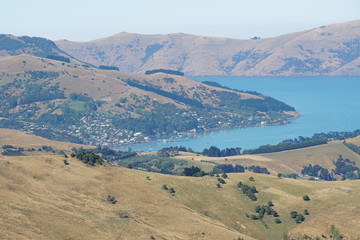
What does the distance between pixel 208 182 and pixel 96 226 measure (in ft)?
197

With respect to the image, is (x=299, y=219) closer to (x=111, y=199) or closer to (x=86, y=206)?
(x=111, y=199)

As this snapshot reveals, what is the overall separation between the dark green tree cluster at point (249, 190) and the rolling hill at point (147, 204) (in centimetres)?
124

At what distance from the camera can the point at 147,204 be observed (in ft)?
421

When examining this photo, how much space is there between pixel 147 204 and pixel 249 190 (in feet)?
129

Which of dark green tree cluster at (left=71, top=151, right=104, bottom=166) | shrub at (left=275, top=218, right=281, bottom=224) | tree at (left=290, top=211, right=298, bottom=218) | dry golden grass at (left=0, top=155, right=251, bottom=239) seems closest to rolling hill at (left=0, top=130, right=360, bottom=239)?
dry golden grass at (left=0, top=155, right=251, bottom=239)

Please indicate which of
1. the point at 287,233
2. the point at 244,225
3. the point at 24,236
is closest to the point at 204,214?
the point at 244,225

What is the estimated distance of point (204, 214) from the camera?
452ft

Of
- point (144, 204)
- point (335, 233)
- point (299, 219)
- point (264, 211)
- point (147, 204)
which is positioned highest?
point (144, 204)

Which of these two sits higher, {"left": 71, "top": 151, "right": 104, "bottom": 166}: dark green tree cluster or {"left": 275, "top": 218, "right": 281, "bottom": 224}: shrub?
{"left": 71, "top": 151, "right": 104, "bottom": 166}: dark green tree cluster

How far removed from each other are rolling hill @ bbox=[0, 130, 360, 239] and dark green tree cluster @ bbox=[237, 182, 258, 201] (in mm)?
1245

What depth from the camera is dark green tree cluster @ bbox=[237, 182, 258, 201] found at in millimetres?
153962

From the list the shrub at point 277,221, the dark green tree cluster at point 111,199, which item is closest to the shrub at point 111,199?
the dark green tree cluster at point 111,199

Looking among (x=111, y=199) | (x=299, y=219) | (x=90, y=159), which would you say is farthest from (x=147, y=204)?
(x=299, y=219)

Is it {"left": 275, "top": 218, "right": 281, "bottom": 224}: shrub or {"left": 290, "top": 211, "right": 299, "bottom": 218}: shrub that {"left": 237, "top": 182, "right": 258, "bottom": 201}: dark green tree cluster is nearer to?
{"left": 275, "top": 218, "right": 281, "bottom": 224}: shrub
